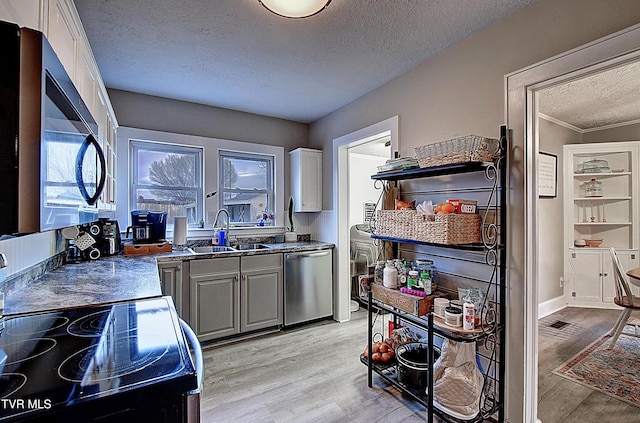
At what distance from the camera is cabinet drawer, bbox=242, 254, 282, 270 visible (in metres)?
3.12

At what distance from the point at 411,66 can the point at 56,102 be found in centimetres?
242

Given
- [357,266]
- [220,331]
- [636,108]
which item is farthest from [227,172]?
[636,108]

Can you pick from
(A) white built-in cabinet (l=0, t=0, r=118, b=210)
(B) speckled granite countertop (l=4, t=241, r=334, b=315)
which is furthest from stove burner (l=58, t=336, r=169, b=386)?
(A) white built-in cabinet (l=0, t=0, r=118, b=210)

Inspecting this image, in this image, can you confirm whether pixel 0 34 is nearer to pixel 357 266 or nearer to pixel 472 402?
pixel 472 402

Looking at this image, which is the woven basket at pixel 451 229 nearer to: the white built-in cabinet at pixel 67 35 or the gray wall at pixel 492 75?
the gray wall at pixel 492 75

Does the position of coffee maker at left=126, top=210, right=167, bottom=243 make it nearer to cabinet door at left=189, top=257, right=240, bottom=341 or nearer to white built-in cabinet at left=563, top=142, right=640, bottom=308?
cabinet door at left=189, top=257, right=240, bottom=341

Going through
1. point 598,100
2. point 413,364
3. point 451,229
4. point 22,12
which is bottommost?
point 413,364

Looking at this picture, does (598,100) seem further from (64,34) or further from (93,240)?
(93,240)

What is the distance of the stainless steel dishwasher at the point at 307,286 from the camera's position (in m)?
3.35

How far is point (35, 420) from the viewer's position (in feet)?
1.95

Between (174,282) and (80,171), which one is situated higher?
(80,171)

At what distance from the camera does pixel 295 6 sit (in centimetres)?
155

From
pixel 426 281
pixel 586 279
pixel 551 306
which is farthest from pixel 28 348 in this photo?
pixel 586 279

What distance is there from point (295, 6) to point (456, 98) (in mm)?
1259
